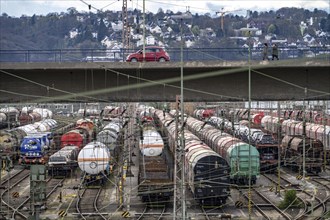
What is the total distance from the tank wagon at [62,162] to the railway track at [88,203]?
7.05 feet

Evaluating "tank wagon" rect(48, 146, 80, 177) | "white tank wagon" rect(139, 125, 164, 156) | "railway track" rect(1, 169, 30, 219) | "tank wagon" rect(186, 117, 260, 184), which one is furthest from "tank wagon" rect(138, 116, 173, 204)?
→ "railway track" rect(1, 169, 30, 219)

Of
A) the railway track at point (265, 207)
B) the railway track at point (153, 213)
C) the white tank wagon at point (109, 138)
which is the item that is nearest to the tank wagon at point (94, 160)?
the white tank wagon at point (109, 138)

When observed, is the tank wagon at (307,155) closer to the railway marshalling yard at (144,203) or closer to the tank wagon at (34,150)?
the railway marshalling yard at (144,203)

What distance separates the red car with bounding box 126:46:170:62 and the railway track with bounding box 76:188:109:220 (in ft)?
22.2

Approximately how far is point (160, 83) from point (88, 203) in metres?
8.76

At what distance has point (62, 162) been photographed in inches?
1389

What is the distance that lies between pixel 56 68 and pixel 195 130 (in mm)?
25361

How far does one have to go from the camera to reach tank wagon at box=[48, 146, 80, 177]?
115 feet

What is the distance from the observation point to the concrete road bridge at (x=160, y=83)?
909 inches

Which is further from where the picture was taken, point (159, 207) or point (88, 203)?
point (88, 203)

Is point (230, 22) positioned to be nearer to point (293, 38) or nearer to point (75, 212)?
point (293, 38)

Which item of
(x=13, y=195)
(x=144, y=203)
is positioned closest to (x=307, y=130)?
(x=144, y=203)

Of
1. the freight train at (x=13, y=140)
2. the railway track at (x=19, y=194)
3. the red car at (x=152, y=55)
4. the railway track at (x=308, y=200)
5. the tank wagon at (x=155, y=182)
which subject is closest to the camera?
the railway track at (x=308, y=200)

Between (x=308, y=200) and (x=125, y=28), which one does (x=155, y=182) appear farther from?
(x=125, y=28)
